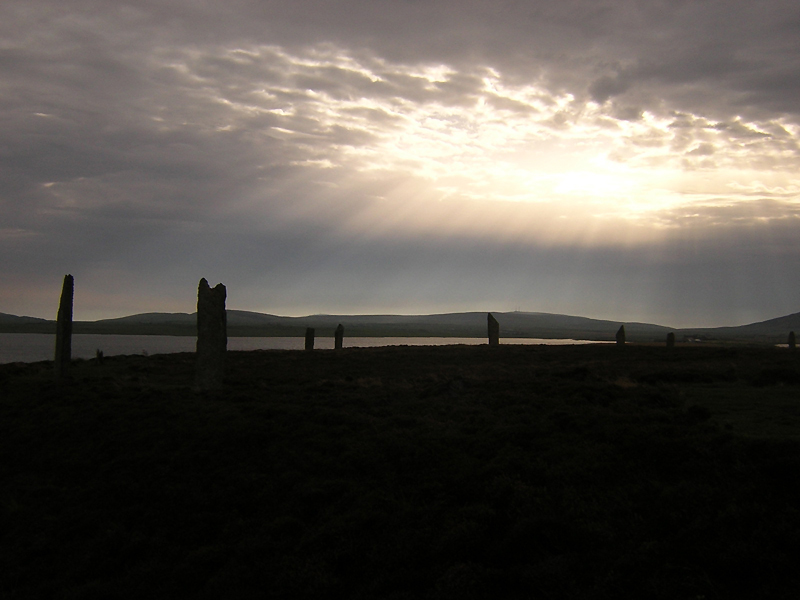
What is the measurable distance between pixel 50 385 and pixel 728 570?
22.1 meters

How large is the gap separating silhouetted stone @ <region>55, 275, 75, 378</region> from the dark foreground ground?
5.33 metres

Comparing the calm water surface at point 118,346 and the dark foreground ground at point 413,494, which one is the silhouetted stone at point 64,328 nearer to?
the dark foreground ground at point 413,494

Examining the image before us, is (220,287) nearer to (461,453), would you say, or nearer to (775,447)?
(461,453)

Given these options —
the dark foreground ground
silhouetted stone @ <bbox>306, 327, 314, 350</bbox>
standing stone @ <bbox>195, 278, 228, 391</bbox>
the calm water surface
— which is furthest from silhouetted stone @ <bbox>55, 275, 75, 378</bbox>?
silhouetted stone @ <bbox>306, 327, 314, 350</bbox>

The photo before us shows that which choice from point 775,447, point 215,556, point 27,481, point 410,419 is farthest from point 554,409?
point 27,481

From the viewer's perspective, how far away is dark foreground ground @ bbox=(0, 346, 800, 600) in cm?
738

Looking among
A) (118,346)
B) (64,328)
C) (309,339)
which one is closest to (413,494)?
(64,328)

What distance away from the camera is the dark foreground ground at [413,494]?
7379 mm

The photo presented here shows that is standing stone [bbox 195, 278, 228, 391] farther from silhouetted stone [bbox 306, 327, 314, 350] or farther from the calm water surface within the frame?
the calm water surface

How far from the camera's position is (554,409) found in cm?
1438

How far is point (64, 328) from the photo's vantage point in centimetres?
2389

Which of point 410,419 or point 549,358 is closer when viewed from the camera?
point 410,419

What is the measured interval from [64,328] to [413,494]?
19.9m

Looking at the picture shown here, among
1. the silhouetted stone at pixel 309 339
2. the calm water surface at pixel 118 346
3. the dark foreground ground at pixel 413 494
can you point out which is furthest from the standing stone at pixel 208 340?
the calm water surface at pixel 118 346
